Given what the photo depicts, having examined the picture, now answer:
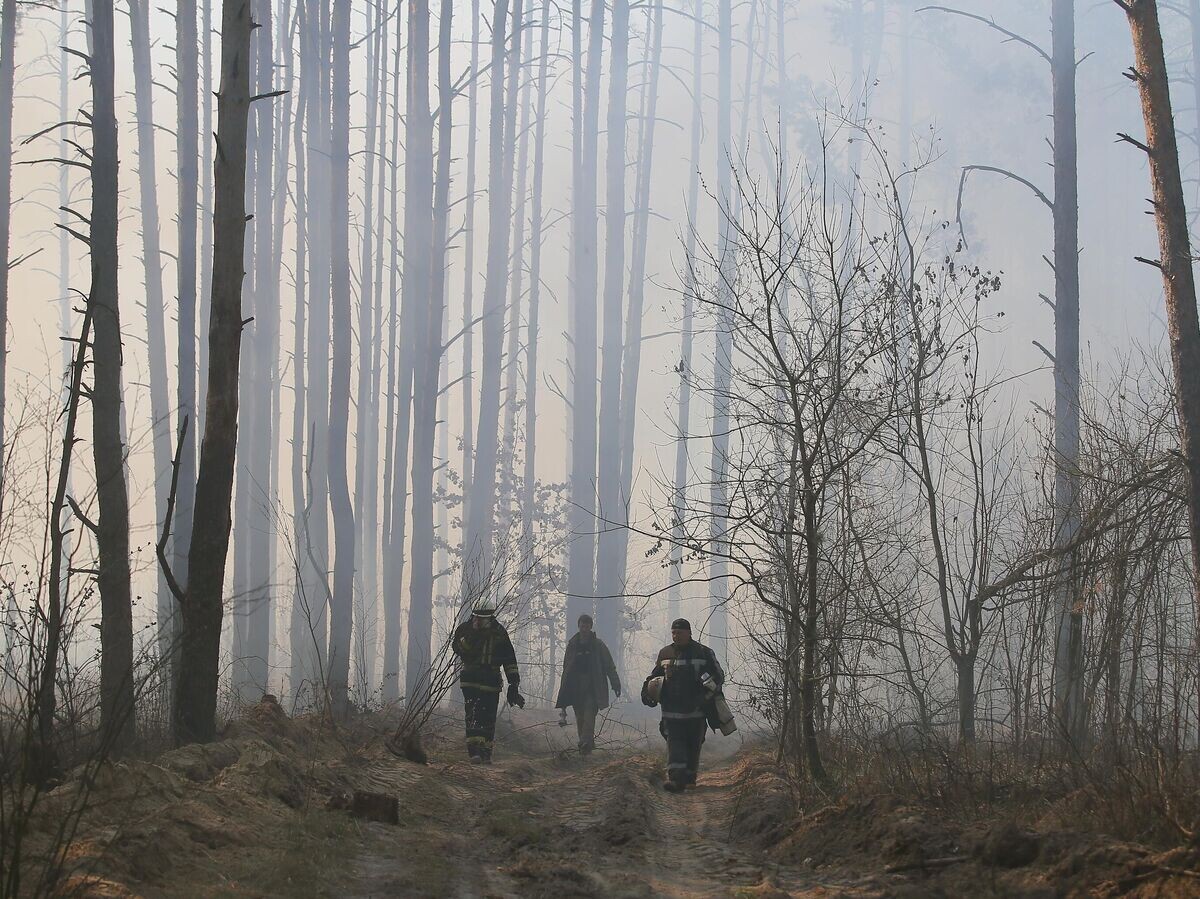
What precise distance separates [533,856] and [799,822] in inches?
78.2

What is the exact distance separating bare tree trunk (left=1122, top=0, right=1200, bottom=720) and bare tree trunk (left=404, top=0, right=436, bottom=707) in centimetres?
1606

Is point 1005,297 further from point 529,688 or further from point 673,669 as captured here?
point 673,669

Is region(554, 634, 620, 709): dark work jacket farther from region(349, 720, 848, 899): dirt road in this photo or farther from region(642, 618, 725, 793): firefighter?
region(642, 618, 725, 793): firefighter

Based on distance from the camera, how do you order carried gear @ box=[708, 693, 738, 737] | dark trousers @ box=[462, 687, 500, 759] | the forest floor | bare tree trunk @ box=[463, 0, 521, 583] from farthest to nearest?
bare tree trunk @ box=[463, 0, 521, 583] → dark trousers @ box=[462, 687, 500, 759] → carried gear @ box=[708, 693, 738, 737] → the forest floor

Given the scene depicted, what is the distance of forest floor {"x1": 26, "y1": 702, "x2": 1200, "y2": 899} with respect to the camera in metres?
5.14

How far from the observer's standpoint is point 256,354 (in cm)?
2838

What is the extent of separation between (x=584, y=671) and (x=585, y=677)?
0.28 feet

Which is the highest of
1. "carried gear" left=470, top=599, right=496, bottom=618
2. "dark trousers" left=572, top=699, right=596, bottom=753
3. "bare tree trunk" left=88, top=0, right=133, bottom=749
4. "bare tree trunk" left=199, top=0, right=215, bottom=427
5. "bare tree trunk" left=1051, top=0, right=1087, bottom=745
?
"bare tree trunk" left=199, top=0, right=215, bottom=427

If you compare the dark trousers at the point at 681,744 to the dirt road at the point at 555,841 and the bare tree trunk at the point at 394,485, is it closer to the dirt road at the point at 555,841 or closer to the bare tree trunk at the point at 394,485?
the dirt road at the point at 555,841

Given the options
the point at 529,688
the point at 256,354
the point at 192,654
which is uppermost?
the point at 256,354

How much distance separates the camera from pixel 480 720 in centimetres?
1312

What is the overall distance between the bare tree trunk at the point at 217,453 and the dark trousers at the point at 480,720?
12.9 ft

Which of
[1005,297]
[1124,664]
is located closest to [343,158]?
[1124,664]

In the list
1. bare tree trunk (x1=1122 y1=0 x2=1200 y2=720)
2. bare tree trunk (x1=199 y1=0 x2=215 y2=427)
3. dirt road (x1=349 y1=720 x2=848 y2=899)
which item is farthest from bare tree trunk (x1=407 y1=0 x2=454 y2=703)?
bare tree trunk (x1=1122 y1=0 x2=1200 y2=720)
